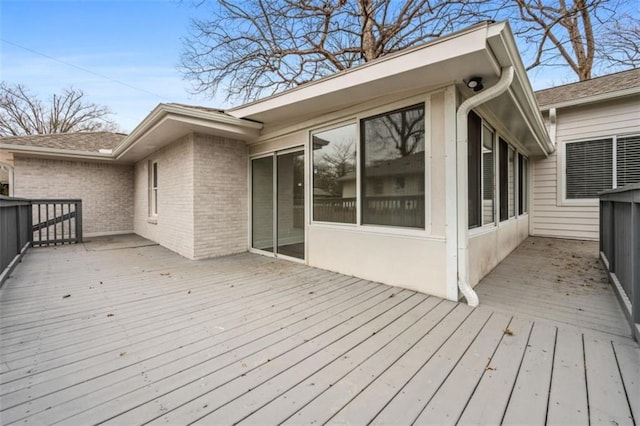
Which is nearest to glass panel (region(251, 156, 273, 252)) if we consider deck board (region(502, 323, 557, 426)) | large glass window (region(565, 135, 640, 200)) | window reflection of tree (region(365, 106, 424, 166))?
window reflection of tree (region(365, 106, 424, 166))

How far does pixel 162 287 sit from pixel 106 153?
7.08 metres

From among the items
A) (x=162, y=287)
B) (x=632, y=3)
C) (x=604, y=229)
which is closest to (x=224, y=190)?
(x=162, y=287)

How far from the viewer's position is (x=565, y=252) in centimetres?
576

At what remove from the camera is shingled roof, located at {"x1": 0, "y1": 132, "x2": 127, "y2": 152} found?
7970 millimetres

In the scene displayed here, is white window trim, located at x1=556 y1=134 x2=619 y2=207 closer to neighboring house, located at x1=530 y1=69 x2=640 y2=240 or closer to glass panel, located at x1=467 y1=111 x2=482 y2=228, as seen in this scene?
neighboring house, located at x1=530 y1=69 x2=640 y2=240

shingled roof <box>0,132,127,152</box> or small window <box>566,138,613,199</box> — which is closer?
small window <box>566,138,613,199</box>

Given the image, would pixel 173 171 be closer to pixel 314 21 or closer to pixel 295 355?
pixel 295 355

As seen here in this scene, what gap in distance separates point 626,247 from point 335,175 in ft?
10.9

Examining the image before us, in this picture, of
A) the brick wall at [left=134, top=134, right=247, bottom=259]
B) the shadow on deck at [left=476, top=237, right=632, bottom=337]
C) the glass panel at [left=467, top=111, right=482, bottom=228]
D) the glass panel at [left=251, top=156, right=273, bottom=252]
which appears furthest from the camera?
the glass panel at [left=251, top=156, right=273, bottom=252]

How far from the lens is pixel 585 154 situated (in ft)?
22.7

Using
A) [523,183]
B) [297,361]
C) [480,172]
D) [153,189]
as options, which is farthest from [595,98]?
[153,189]

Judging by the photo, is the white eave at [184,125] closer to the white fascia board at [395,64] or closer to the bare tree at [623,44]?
the white fascia board at [395,64]

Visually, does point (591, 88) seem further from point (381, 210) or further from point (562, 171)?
point (381, 210)

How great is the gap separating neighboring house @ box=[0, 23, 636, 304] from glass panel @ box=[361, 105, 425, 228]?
0.01 metres
